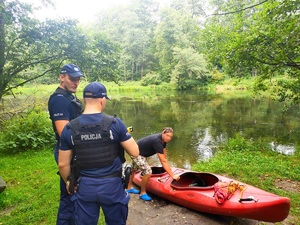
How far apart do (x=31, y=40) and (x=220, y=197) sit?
6641 mm

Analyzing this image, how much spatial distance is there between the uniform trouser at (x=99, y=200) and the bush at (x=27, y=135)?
640 cm

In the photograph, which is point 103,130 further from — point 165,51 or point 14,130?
point 165,51

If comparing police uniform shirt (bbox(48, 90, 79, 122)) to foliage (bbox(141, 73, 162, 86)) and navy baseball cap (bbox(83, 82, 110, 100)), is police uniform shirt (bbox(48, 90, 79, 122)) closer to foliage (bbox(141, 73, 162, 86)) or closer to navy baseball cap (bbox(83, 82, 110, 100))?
navy baseball cap (bbox(83, 82, 110, 100))

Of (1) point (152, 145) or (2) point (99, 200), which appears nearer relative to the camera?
(2) point (99, 200)

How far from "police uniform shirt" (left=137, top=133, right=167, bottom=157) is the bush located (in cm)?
471

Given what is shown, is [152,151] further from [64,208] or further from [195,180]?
[64,208]

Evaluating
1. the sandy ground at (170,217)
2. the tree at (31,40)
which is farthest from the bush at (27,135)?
the sandy ground at (170,217)

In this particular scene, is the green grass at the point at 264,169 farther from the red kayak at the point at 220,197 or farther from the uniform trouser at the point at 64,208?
the uniform trouser at the point at 64,208

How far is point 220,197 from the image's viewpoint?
4.21 meters

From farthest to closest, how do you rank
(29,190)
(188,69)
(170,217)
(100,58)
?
(188,69) < (100,58) < (29,190) < (170,217)

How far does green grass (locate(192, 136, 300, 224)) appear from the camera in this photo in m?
5.39

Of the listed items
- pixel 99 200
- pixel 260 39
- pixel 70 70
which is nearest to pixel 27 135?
pixel 70 70

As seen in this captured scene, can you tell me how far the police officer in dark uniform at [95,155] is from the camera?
2.40m

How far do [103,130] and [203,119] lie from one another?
14.4 meters
